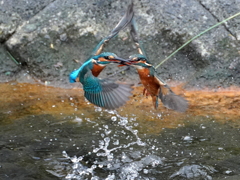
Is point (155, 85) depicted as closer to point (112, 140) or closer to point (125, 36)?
point (112, 140)

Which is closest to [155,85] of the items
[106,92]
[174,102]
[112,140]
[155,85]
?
[155,85]

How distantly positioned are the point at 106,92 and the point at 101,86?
0.41ft

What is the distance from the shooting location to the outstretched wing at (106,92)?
417cm

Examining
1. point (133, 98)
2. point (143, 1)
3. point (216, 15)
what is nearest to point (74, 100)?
point (133, 98)

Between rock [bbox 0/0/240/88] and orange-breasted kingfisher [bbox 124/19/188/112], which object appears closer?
orange-breasted kingfisher [bbox 124/19/188/112]

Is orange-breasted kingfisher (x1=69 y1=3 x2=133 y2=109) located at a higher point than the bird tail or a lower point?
higher

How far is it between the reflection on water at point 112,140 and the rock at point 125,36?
64 centimetres

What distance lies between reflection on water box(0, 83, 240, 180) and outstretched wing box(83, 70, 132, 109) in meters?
0.59

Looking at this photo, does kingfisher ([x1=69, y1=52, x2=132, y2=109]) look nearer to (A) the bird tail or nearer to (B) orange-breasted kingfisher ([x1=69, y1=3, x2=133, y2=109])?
(B) orange-breasted kingfisher ([x1=69, y1=3, x2=133, y2=109])

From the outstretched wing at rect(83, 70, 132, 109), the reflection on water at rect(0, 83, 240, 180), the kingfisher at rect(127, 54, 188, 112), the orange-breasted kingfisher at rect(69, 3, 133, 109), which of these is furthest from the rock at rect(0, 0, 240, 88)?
the outstretched wing at rect(83, 70, 132, 109)

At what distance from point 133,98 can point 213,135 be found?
54.4 inches

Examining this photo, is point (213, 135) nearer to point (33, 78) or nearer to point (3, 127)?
point (3, 127)

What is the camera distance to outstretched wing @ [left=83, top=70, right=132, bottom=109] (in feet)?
13.7

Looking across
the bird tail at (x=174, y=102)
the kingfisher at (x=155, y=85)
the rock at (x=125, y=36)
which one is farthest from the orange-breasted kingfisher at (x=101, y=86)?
the rock at (x=125, y=36)
